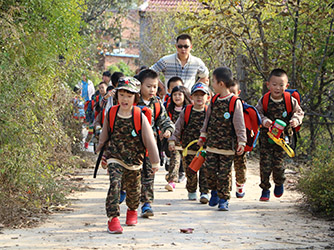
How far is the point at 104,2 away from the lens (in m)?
20.5

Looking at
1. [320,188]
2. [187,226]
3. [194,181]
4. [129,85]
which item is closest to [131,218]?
[187,226]

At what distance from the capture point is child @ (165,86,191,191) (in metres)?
9.88

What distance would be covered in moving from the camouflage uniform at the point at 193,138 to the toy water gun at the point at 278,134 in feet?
3.50

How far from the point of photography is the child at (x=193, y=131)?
29.1ft

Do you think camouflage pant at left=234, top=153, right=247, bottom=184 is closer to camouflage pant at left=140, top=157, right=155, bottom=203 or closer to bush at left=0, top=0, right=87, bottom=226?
camouflage pant at left=140, top=157, right=155, bottom=203

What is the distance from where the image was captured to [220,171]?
819cm

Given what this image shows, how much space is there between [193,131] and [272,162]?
1.22 m

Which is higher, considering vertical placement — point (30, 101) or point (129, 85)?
point (129, 85)

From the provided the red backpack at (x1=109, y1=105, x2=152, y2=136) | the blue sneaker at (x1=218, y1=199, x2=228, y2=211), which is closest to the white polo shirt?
the blue sneaker at (x1=218, y1=199, x2=228, y2=211)

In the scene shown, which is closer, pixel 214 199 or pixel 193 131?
pixel 214 199

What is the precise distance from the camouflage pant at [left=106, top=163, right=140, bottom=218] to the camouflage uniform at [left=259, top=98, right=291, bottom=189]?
2489 mm

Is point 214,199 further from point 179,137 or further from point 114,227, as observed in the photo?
point 114,227

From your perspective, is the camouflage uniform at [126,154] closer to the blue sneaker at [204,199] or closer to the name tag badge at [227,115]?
the name tag badge at [227,115]

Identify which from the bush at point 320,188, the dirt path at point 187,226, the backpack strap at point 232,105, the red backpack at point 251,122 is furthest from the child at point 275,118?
the backpack strap at point 232,105
